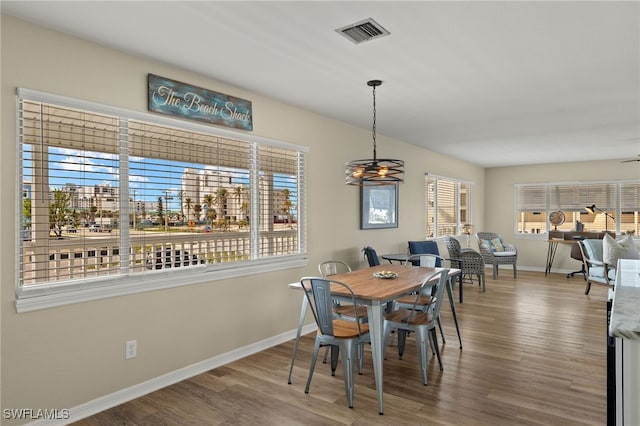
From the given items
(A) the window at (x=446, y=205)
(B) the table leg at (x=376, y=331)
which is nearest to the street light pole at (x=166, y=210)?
(B) the table leg at (x=376, y=331)

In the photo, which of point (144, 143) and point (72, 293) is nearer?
point (72, 293)

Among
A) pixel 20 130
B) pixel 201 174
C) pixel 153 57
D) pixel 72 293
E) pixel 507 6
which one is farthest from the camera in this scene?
pixel 201 174

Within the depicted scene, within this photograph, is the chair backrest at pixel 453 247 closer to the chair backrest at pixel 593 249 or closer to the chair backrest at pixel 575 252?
the chair backrest at pixel 593 249

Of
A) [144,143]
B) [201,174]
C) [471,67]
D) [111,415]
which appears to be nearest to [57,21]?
[144,143]

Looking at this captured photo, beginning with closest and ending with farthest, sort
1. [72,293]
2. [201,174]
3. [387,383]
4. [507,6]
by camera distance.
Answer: [507,6] < [72,293] < [387,383] < [201,174]

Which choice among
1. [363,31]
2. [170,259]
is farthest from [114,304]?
[363,31]

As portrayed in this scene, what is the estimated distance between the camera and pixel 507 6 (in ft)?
7.40

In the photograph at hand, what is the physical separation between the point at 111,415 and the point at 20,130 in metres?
1.89

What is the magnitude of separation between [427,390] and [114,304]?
7.72 feet

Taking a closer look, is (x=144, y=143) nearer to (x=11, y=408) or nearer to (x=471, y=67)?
(x=11, y=408)

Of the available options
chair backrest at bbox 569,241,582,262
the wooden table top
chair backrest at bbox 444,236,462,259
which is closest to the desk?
chair backrest at bbox 569,241,582,262

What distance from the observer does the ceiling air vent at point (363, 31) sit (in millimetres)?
2461

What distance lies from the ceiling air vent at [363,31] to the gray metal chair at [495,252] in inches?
260

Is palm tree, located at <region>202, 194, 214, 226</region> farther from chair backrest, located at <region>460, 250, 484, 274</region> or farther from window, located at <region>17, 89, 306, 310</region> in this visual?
chair backrest, located at <region>460, 250, 484, 274</region>
